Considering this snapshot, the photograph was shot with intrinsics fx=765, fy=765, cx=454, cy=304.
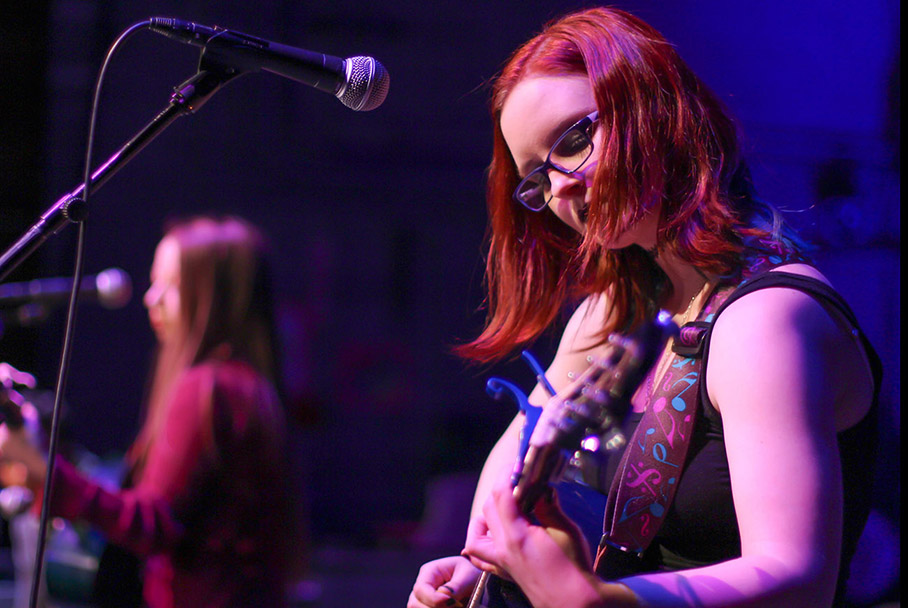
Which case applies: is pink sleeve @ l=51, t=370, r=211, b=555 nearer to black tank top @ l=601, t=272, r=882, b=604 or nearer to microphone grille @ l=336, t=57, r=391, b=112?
microphone grille @ l=336, t=57, r=391, b=112

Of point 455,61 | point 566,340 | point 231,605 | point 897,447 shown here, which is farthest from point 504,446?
Answer: point 455,61

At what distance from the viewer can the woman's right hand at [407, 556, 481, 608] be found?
3.74ft

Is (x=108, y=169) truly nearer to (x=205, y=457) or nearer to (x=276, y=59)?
(x=276, y=59)

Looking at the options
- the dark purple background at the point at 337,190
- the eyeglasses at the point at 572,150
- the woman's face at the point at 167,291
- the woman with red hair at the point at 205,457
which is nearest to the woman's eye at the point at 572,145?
the eyeglasses at the point at 572,150

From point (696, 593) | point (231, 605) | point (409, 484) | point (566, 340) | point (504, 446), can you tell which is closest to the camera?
point (696, 593)

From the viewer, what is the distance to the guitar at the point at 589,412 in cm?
74

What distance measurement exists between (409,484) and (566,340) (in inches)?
137

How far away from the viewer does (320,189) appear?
468cm

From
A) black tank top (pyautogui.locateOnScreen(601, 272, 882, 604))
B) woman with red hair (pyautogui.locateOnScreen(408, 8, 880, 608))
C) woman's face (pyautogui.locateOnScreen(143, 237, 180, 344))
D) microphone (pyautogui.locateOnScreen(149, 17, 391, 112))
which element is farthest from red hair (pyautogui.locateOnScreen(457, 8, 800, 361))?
woman's face (pyautogui.locateOnScreen(143, 237, 180, 344))

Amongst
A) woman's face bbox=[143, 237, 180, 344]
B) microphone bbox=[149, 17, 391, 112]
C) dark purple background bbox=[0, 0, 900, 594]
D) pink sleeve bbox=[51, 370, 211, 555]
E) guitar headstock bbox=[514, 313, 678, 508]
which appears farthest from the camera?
dark purple background bbox=[0, 0, 900, 594]

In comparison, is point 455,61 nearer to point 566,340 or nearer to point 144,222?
point 144,222

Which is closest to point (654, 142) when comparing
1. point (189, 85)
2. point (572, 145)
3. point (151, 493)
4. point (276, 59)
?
point (572, 145)

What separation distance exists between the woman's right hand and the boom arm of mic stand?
711mm

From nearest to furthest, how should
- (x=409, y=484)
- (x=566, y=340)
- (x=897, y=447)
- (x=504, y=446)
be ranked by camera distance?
1. (x=504, y=446)
2. (x=566, y=340)
3. (x=897, y=447)
4. (x=409, y=484)
